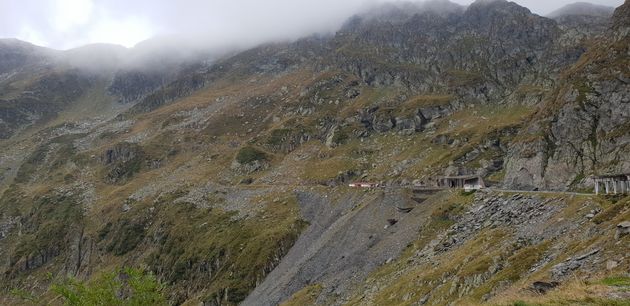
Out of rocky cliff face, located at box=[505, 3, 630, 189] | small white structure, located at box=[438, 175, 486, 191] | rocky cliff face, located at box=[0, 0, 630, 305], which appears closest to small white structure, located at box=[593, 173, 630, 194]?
rocky cliff face, located at box=[0, 0, 630, 305]

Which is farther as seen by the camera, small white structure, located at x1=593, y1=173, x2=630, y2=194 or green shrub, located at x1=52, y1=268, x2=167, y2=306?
small white structure, located at x1=593, y1=173, x2=630, y2=194

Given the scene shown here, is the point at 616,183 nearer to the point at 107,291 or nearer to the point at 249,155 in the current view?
the point at 107,291

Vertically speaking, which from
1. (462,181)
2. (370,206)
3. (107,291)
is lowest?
(370,206)

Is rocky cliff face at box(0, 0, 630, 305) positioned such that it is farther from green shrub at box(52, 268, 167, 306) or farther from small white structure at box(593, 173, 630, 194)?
green shrub at box(52, 268, 167, 306)

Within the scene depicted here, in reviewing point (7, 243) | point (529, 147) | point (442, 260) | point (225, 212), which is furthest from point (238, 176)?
point (442, 260)

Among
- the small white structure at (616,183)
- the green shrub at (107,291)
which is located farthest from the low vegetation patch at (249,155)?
the green shrub at (107,291)

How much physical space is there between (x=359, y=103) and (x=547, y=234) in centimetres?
15235

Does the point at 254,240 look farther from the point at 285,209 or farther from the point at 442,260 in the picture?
the point at 442,260

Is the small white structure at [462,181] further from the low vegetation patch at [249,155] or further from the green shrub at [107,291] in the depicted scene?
the low vegetation patch at [249,155]

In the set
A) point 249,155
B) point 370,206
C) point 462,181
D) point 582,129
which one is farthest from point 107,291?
point 249,155

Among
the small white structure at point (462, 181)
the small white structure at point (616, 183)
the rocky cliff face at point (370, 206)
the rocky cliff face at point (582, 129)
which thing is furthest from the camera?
the small white structure at point (462, 181)

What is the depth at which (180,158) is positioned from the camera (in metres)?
190

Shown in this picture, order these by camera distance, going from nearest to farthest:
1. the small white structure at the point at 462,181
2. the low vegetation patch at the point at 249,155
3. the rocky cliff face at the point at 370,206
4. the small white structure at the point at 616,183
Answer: the rocky cliff face at the point at 370,206 < the small white structure at the point at 616,183 < the small white structure at the point at 462,181 < the low vegetation patch at the point at 249,155

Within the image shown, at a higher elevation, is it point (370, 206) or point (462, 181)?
point (462, 181)
